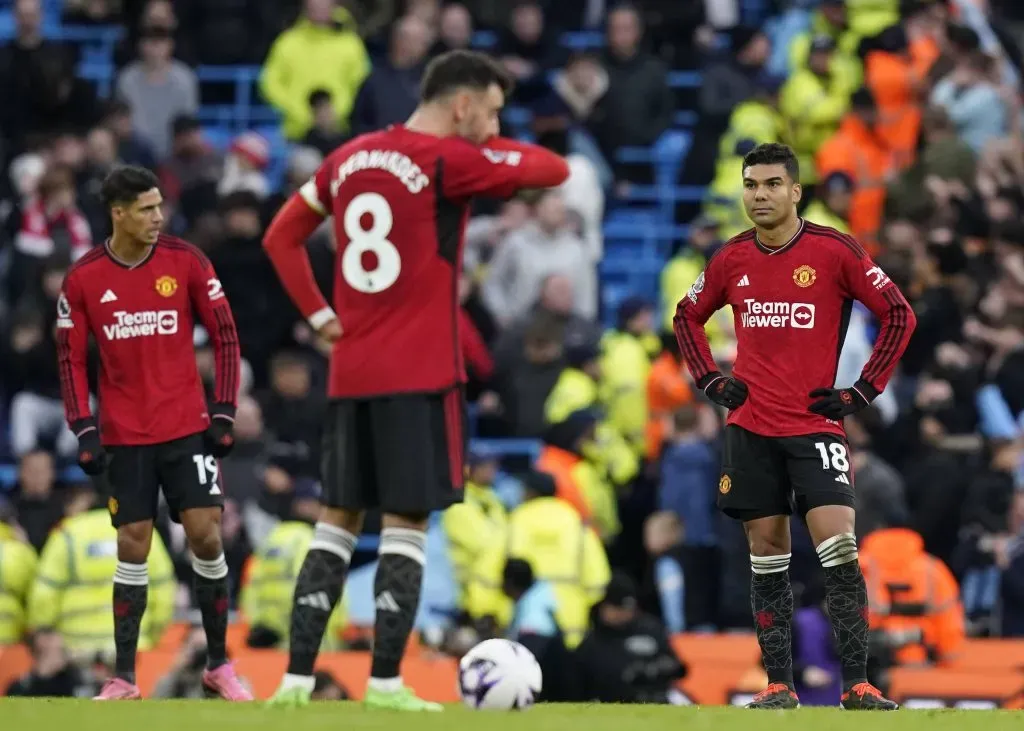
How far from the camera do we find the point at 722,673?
574 inches

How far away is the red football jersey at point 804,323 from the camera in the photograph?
10.1 m

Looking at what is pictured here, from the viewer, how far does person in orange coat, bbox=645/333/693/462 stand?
58.0 ft

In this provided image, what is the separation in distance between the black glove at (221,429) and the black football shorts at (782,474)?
2.41 m

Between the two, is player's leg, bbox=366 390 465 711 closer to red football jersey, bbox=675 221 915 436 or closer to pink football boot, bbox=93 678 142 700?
red football jersey, bbox=675 221 915 436

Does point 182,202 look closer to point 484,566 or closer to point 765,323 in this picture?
point 484,566

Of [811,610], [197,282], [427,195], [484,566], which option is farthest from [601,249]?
[427,195]

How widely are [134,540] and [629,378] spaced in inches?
301

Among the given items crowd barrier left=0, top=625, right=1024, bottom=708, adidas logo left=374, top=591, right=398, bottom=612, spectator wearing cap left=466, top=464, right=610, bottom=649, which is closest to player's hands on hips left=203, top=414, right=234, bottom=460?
adidas logo left=374, top=591, right=398, bottom=612

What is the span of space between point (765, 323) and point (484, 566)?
6.13 metres

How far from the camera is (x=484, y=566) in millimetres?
15945

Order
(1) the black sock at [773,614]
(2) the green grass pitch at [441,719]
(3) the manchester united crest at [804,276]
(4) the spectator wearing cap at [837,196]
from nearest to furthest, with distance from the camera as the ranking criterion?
(2) the green grass pitch at [441,719]
(3) the manchester united crest at [804,276]
(1) the black sock at [773,614]
(4) the spectator wearing cap at [837,196]

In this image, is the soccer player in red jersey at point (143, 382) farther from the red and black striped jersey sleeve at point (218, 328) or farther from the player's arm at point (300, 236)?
the player's arm at point (300, 236)

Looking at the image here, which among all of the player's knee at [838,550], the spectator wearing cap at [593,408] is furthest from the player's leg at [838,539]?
the spectator wearing cap at [593,408]

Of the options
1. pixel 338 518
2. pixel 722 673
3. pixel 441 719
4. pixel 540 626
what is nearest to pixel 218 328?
pixel 338 518
